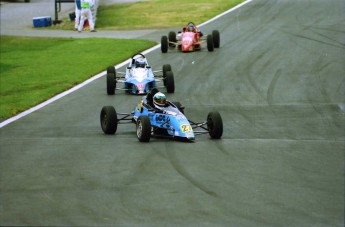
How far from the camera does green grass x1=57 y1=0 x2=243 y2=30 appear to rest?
47.7 metres

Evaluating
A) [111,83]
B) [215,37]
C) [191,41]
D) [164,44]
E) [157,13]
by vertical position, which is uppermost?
[157,13]

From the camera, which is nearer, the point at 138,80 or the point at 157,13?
the point at 138,80

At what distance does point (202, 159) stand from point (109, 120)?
→ 3.79 meters

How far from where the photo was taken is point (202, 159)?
16.7 m

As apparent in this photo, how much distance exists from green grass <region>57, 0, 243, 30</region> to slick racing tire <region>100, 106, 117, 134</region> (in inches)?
1038

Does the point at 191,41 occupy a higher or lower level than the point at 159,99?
higher

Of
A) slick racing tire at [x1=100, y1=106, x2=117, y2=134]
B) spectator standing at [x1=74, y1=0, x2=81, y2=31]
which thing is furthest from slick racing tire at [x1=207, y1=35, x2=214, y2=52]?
slick racing tire at [x1=100, y1=106, x2=117, y2=134]

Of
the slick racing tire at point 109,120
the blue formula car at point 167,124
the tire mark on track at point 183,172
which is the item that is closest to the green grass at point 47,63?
the slick racing tire at point 109,120

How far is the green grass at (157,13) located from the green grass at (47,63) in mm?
5693

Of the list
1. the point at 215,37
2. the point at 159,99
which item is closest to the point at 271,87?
the point at 159,99

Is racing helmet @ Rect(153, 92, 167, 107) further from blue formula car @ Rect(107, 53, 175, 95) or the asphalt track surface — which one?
blue formula car @ Rect(107, 53, 175, 95)

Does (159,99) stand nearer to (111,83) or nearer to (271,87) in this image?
(111,83)

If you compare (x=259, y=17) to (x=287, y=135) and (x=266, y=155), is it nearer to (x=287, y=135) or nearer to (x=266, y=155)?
(x=287, y=135)

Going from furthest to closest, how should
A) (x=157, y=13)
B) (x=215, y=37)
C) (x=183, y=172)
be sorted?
(x=157, y=13), (x=215, y=37), (x=183, y=172)
